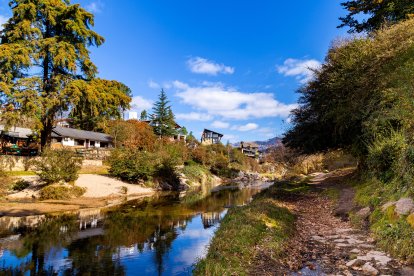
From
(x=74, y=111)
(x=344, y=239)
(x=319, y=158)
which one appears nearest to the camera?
(x=344, y=239)

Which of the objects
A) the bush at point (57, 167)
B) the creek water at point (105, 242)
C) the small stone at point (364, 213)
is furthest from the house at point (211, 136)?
the small stone at point (364, 213)

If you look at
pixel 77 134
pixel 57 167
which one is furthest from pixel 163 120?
pixel 57 167

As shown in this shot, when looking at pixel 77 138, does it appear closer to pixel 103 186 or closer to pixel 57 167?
pixel 103 186

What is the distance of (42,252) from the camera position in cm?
1047

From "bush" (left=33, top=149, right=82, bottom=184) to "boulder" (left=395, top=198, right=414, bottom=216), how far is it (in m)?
22.9

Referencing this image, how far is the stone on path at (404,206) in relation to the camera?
790 cm

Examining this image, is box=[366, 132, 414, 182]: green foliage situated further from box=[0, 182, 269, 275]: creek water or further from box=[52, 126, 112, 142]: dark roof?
box=[52, 126, 112, 142]: dark roof

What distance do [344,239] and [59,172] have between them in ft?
70.6

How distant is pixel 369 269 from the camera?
6555 mm

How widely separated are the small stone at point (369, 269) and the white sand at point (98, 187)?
22.3 m

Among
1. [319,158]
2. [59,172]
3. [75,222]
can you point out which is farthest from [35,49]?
[319,158]

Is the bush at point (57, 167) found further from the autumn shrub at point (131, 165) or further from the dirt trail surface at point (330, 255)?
the dirt trail surface at point (330, 255)

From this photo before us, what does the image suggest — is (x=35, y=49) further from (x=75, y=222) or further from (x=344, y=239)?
(x=344, y=239)

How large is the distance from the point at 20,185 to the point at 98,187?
19.4ft
